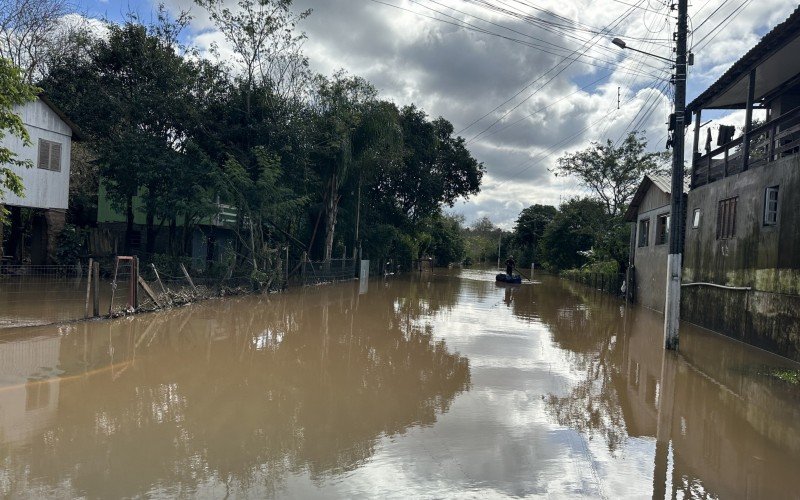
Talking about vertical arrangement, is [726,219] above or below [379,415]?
above

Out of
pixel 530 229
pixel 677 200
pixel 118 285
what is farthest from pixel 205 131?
pixel 530 229

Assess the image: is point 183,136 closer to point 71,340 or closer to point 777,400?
point 71,340

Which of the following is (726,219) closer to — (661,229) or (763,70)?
(763,70)

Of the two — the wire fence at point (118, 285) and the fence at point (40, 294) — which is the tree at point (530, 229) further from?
the fence at point (40, 294)

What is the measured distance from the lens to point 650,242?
22.6 metres

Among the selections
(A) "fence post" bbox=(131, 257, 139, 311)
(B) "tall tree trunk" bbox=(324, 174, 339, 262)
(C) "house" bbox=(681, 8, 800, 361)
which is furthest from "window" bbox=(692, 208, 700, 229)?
(B) "tall tree trunk" bbox=(324, 174, 339, 262)

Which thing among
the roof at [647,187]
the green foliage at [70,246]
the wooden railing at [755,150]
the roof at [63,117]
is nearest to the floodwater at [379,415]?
the wooden railing at [755,150]

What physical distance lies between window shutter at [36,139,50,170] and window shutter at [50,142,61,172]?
153 millimetres

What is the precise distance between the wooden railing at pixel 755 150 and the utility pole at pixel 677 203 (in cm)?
219

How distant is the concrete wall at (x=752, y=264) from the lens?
446 inches

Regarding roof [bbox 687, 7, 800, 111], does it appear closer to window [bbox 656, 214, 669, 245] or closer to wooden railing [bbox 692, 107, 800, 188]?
wooden railing [bbox 692, 107, 800, 188]

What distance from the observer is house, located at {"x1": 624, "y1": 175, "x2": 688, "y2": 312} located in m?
20.8

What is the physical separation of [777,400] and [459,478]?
19.6ft

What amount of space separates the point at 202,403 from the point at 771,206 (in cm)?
1245
